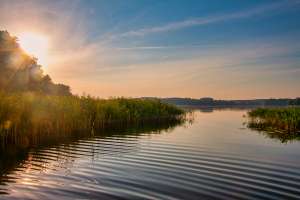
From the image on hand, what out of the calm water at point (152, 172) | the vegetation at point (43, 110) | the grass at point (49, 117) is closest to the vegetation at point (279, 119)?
the calm water at point (152, 172)

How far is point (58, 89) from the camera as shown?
88.2m

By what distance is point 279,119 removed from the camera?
149 ft

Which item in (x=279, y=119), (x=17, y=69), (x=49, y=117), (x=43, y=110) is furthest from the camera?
(x=17, y=69)

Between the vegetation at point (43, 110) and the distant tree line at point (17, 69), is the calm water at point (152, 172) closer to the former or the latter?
the vegetation at point (43, 110)

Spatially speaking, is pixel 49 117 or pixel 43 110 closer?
pixel 43 110

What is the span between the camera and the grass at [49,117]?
84.6 ft

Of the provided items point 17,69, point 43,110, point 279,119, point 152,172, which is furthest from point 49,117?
point 17,69

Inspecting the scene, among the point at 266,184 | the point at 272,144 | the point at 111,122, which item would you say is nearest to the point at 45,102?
the point at 111,122

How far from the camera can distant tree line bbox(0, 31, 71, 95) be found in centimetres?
6712

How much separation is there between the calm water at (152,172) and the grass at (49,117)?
3.26 metres

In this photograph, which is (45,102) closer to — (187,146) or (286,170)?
(187,146)

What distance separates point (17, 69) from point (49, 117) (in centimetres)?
4417

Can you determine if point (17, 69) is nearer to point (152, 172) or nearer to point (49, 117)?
point (49, 117)

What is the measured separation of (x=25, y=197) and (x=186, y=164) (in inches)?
360
